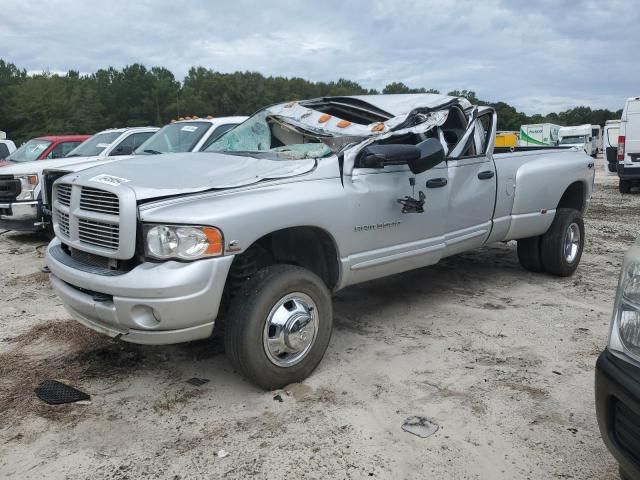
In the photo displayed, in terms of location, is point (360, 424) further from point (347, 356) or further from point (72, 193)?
point (72, 193)

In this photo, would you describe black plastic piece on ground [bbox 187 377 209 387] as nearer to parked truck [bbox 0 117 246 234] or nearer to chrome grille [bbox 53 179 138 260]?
chrome grille [bbox 53 179 138 260]

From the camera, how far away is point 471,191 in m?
4.99

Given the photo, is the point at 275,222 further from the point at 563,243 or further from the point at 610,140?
the point at 610,140

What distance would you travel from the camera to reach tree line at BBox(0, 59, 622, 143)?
6712 centimetres

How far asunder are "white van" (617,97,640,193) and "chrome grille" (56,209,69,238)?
1487cm

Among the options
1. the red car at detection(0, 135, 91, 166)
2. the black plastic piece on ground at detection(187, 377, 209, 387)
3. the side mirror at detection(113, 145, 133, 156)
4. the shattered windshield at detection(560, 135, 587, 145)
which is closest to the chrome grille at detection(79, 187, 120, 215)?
the black plastic piece on ground at detection(187, 377, 209, 387)

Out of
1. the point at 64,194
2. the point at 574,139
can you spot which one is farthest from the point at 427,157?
the point at 574,139

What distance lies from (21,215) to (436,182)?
21.6ft

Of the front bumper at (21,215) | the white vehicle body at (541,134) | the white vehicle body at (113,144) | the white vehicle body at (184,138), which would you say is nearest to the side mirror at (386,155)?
the white vehicle body at (184,138)

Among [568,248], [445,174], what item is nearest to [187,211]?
[445,174]

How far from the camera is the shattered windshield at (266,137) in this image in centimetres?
463

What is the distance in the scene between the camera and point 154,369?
157 inches

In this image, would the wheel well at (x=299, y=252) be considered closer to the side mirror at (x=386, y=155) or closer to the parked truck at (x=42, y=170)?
the side mirror at (x=386, y=155)

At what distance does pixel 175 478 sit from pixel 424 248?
101 inches
